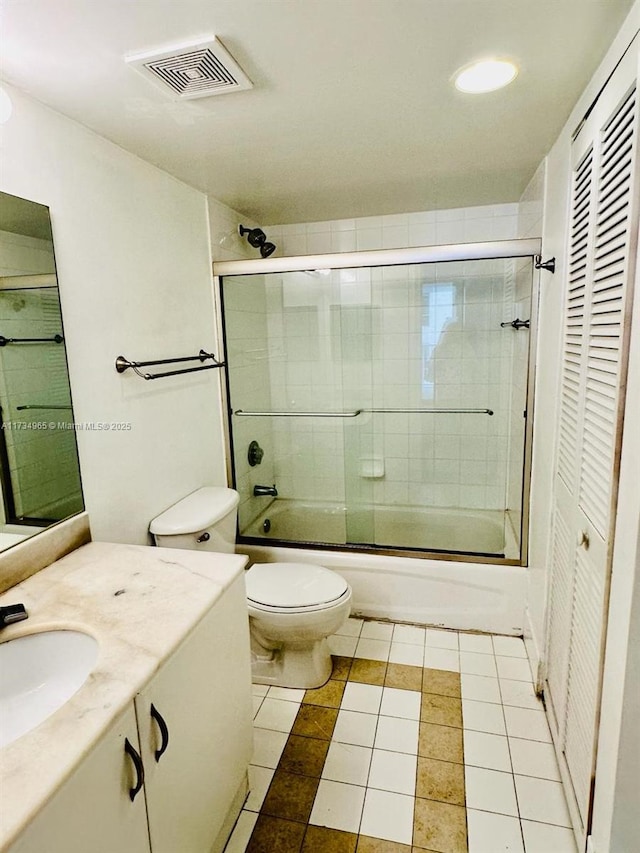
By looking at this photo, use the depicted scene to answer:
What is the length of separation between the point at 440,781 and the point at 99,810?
118cm

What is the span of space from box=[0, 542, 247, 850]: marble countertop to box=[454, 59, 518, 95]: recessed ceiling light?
150 centimetres

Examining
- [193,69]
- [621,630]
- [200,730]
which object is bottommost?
[200,730]

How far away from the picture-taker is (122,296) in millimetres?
1767

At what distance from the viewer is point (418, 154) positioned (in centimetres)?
190

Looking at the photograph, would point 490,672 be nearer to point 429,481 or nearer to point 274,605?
point 274,605

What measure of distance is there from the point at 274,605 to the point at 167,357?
112cm

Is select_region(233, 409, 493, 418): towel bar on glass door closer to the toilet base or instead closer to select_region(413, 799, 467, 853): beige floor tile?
the toilet base

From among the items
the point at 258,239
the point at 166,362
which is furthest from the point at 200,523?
the point at 258,239

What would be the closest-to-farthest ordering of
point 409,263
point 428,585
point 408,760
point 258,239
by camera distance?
point 408,760 → point 409,263 → point 428,585 → point 258,239

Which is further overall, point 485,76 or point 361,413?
point 361,413

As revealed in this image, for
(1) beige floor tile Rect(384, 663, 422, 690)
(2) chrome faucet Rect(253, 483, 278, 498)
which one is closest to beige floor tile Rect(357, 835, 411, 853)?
(1) beige floor tile Rect(384, 663, 422, 690)

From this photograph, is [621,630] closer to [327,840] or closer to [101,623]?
[327,840]

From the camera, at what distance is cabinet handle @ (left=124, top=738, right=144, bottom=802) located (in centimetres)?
89

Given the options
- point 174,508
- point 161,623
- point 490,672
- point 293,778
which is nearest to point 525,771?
point 490,672
